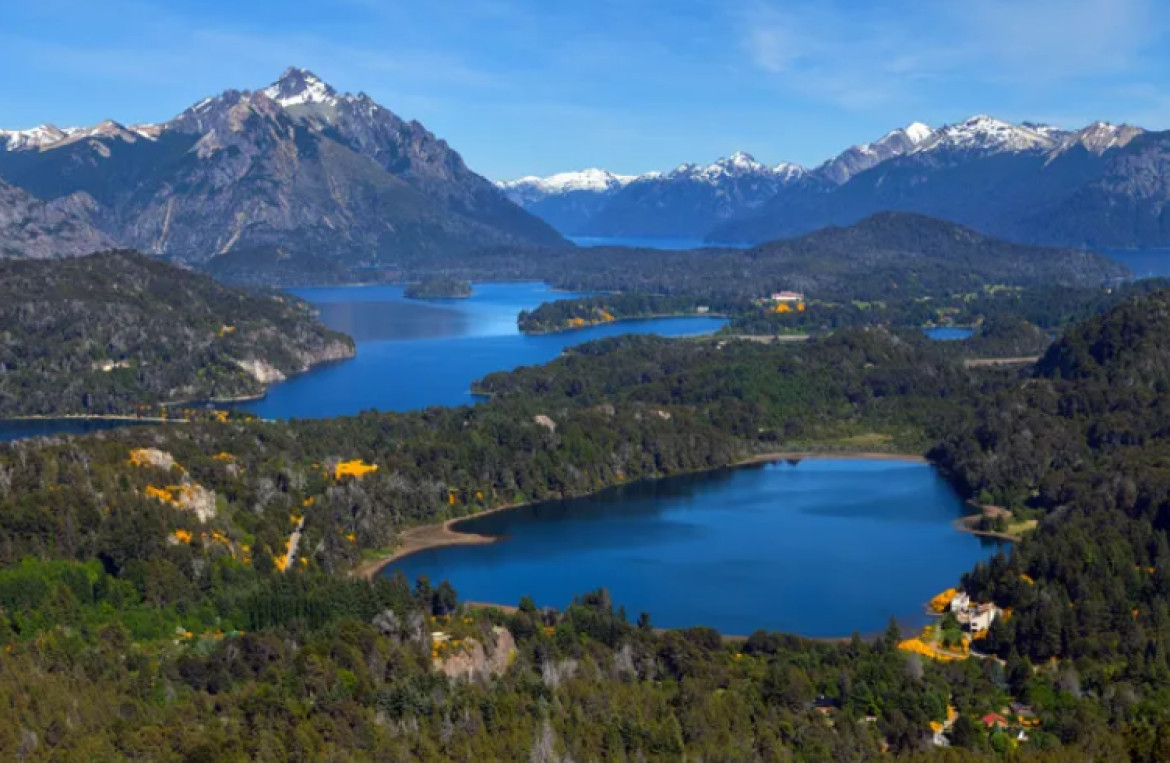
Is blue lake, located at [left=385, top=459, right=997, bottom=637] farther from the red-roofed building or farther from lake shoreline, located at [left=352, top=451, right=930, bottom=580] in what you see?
the red-roofed building

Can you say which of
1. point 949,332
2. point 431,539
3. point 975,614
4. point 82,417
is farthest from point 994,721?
point 949,332

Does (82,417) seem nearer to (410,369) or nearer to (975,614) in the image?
(410,369)

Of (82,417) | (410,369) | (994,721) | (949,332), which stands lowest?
(994,721)

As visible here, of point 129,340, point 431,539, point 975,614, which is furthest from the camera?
point 129,340

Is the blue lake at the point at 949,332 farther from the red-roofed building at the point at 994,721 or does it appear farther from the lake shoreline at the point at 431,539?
the red-roofed building at the point at 994,721

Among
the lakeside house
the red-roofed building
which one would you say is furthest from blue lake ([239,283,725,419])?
the red-roofed building

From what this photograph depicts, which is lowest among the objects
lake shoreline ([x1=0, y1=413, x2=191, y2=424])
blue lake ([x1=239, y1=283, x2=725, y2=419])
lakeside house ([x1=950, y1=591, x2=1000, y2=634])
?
lakeside house ([x1=950, y1=591, x2=1000, y2=634])

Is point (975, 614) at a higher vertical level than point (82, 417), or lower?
lower
